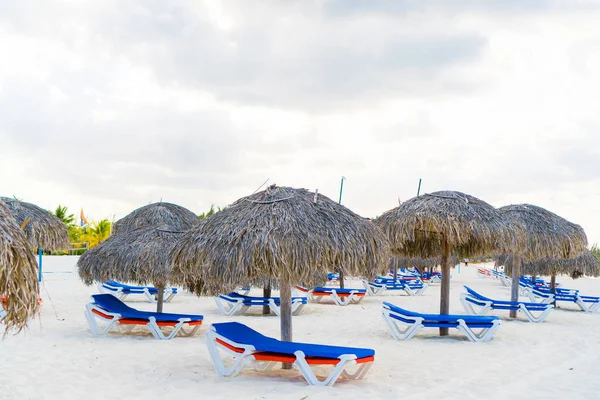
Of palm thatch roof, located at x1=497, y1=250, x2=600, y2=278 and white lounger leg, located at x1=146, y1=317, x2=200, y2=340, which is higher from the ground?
palm thatch roof, located at x1=497, y1=250, x2=600, y2=278

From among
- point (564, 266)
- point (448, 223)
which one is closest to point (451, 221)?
point (448, 223)

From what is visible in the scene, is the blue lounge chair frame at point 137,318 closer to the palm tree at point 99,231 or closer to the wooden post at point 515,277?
the wooden post at point 515,277

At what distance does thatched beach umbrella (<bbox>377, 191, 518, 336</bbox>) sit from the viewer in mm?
9594

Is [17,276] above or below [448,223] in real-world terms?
below

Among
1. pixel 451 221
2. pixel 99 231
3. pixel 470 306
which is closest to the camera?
pixel 451 221

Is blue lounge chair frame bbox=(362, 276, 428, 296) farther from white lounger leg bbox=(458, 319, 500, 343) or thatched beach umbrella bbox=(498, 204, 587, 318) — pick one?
white lounger leg bbox=(458, 319, 500, 343)

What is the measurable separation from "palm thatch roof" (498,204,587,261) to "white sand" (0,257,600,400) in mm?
1595

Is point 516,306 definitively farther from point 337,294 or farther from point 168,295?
point 168,295

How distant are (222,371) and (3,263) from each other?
2920 millimetres

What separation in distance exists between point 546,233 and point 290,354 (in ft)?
28.4

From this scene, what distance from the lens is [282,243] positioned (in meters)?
6.40

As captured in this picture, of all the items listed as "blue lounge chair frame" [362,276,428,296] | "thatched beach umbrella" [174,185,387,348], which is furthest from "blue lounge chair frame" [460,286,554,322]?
"blue lounge chair frame" [362,276,428,296]

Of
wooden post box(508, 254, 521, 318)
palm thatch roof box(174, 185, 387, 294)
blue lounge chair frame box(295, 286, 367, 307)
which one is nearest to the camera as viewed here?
palm thatch roof box(174, 185, 387, 294)

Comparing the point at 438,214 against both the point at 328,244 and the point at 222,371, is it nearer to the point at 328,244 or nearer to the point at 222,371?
the point at 328,244
